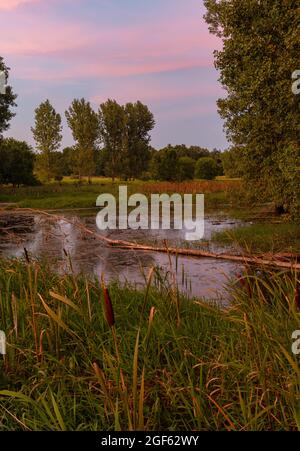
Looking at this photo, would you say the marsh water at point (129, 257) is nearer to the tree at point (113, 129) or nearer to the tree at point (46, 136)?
the tree at point (46, 136)

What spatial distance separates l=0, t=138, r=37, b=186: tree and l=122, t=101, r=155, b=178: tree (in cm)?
3546

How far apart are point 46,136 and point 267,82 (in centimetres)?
5867

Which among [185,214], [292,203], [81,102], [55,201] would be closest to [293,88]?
[292,203]

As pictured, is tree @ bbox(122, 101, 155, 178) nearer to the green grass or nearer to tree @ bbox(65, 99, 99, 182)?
tree @ bbox(65, 99, 99, 182)

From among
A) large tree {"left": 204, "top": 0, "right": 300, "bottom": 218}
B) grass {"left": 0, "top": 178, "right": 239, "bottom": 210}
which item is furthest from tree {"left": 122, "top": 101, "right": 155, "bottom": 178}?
large tree {"left": 204, "top": 0, "right": 300, "bottom": 218}

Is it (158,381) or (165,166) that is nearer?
(158,381)

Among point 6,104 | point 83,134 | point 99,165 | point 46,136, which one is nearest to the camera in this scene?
point 6,104

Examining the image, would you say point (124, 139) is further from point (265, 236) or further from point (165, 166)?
point (265, 236)

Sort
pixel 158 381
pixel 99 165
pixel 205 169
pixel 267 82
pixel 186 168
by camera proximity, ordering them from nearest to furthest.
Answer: pixel 158 381, pixel 267 82, pixel 186 168, pixel 205 169, pixel 99 165

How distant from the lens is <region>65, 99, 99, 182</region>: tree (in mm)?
81438

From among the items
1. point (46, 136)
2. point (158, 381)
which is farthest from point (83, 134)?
point (158, 381)

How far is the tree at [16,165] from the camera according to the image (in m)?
60.8

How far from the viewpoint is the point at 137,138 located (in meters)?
108

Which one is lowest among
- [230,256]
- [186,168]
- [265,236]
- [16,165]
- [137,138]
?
[265,236]
